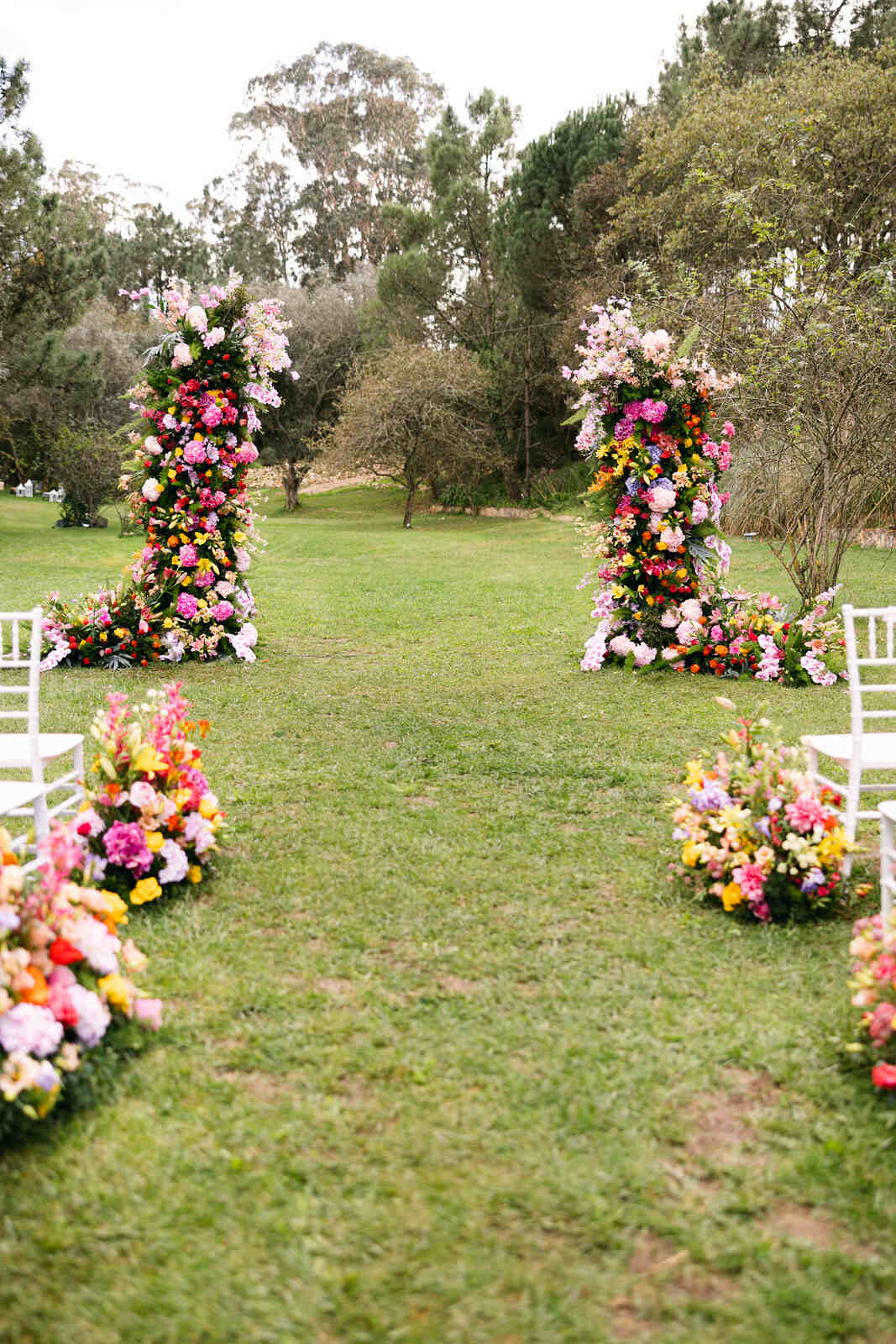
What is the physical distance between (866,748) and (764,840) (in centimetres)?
52

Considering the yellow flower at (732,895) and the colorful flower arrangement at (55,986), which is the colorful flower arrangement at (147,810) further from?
the yellow flower at (732,895)

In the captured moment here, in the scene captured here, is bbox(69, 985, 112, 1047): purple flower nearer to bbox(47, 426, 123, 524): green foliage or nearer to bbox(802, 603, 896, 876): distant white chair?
bbox(802, 603, 896, 876): distant white chair

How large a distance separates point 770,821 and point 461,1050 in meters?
1.44

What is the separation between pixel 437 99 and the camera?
42188 mm

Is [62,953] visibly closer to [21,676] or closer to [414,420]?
[21,676]

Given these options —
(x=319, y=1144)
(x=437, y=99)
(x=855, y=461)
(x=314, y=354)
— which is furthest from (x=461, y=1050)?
(x=437, y=99)

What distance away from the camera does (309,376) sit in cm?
3120

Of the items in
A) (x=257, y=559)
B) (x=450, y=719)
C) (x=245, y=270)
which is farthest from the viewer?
(x=245, y=270)

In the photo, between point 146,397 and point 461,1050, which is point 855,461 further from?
point 461,1050

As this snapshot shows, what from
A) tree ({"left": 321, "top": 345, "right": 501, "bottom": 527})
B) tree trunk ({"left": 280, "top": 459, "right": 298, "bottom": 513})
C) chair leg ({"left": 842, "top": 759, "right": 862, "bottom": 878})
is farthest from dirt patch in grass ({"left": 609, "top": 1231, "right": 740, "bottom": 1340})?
tree trunk ({"left": 280, "top": 459, "right": 298, "bottom": 513})

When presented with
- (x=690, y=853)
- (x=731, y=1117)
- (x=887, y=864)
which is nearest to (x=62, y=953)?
(x=731, y=1117)

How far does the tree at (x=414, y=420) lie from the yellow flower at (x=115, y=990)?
2084cm

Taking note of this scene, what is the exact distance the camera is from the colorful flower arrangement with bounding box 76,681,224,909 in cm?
345

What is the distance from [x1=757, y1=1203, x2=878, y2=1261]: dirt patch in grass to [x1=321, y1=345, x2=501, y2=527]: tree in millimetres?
21491
